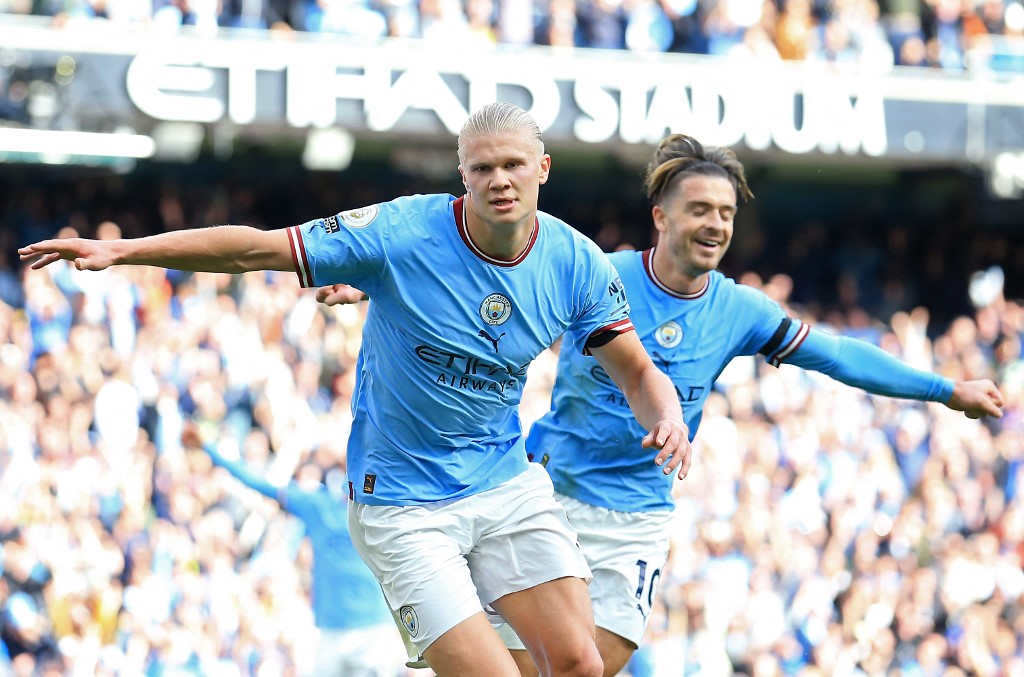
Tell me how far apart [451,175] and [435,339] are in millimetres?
12353

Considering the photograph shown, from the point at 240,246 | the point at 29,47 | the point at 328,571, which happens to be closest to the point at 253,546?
the point at 328,571

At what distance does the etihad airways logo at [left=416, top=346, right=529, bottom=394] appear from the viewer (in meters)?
4.71

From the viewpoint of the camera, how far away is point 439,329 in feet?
15.3

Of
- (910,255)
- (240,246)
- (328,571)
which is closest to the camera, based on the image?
(240,246)

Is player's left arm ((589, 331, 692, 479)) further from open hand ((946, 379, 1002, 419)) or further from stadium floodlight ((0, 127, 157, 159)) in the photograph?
stadium floodlight ((0, 127, 157, 159))

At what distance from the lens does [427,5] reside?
15.0 m

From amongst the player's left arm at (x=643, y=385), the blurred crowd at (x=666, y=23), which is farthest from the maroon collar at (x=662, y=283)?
the blurred crowd at (x=666, y=23)

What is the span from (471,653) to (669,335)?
1.82 meters

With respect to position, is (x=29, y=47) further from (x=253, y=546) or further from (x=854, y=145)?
(x=854, y=145)

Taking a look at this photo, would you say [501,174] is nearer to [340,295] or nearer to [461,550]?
[340,295]

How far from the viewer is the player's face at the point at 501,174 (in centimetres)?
455

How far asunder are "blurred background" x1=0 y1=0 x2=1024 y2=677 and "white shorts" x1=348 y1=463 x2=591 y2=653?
4642mm

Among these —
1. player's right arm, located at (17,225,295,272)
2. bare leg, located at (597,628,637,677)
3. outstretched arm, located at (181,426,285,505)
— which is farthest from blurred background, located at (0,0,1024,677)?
player's right arm, located at (17,225,295,272)

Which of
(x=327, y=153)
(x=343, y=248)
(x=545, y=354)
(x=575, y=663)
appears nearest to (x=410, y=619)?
(x=575, y=663)
